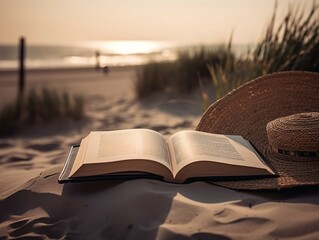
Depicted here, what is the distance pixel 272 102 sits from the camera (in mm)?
2299

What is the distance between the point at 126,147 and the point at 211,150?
1.25ft

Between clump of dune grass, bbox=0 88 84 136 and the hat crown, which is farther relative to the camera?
clump of dune grass, bbox=0 88 84 136

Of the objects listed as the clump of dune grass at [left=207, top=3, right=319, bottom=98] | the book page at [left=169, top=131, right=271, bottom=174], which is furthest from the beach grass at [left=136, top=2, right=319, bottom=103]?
the book page at [left=169, top=131, right=271, bottom=174]

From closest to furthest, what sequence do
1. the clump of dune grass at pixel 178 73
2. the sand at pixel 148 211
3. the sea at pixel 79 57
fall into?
the sand at pixel 148 211
the clump of dune grass at pixel 178 73
the sea at pixel 79 57

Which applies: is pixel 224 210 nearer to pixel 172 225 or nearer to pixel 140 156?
pixel 172 225

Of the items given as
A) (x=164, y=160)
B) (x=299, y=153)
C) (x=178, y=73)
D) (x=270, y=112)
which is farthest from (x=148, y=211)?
(x=178, y=73)

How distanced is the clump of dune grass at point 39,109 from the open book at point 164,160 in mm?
3192

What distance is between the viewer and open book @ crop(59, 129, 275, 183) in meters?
1.66

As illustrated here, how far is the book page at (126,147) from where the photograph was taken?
168cm

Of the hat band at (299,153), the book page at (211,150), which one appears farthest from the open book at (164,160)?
the hat band at (299,153)

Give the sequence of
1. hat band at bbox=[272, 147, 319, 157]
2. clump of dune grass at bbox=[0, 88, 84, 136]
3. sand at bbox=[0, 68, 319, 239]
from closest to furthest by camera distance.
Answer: sand at bbox=[0, 68, 319, 239]
hat band at bbox=[272, 147, 319, 157]
clump of dune grass at bbox=[0, 88, 84, 136]

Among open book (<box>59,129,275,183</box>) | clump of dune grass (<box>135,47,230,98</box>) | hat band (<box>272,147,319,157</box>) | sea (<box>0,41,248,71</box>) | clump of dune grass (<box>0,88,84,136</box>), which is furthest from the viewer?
sea (<box>0,41,248,71</box>)

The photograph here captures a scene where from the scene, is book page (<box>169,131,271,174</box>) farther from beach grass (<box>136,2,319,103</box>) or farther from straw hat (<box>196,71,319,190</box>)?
Result: beach grass (<box>136,2,319,103</box>)

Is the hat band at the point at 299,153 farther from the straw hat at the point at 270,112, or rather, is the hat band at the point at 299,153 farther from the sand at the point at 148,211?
the sand at the point at 148,211
